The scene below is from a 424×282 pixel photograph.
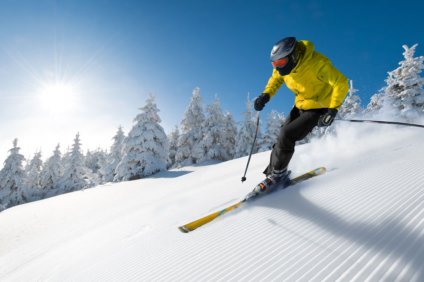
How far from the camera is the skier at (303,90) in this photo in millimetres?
3570

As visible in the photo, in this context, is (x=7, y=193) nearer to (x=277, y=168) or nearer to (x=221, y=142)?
(x=221, y=142)

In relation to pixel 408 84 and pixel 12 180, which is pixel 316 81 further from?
pixel 12 180

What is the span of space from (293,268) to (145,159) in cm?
2422

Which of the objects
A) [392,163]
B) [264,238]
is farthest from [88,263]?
[392,163]

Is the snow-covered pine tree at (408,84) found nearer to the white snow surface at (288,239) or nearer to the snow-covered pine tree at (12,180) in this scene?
the white snow surface at (288,239)

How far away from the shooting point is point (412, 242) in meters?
1.73

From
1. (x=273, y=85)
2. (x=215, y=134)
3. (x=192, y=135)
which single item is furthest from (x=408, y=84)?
(x=192, y=135)

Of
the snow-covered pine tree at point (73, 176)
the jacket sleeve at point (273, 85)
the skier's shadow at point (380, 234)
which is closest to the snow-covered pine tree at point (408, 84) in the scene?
the jacket sleeve at point (273, 85)

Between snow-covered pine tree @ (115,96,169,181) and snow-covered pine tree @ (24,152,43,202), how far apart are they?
19462 mm

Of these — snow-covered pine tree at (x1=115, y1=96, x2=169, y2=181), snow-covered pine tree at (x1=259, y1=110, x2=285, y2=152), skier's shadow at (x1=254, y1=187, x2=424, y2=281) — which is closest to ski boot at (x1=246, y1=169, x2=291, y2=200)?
skier's shadow at (x1=254, y1=187, x2=424, y2=281)

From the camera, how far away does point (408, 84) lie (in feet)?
64.7

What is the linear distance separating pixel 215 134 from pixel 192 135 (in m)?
3.61

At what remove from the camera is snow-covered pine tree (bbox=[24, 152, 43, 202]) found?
35.5 m

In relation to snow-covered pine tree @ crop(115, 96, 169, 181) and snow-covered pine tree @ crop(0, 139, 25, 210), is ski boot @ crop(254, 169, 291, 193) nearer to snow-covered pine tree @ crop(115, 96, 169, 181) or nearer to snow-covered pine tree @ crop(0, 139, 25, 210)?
snow-covered pine tree @ crop(115, 96, 169, 181)
